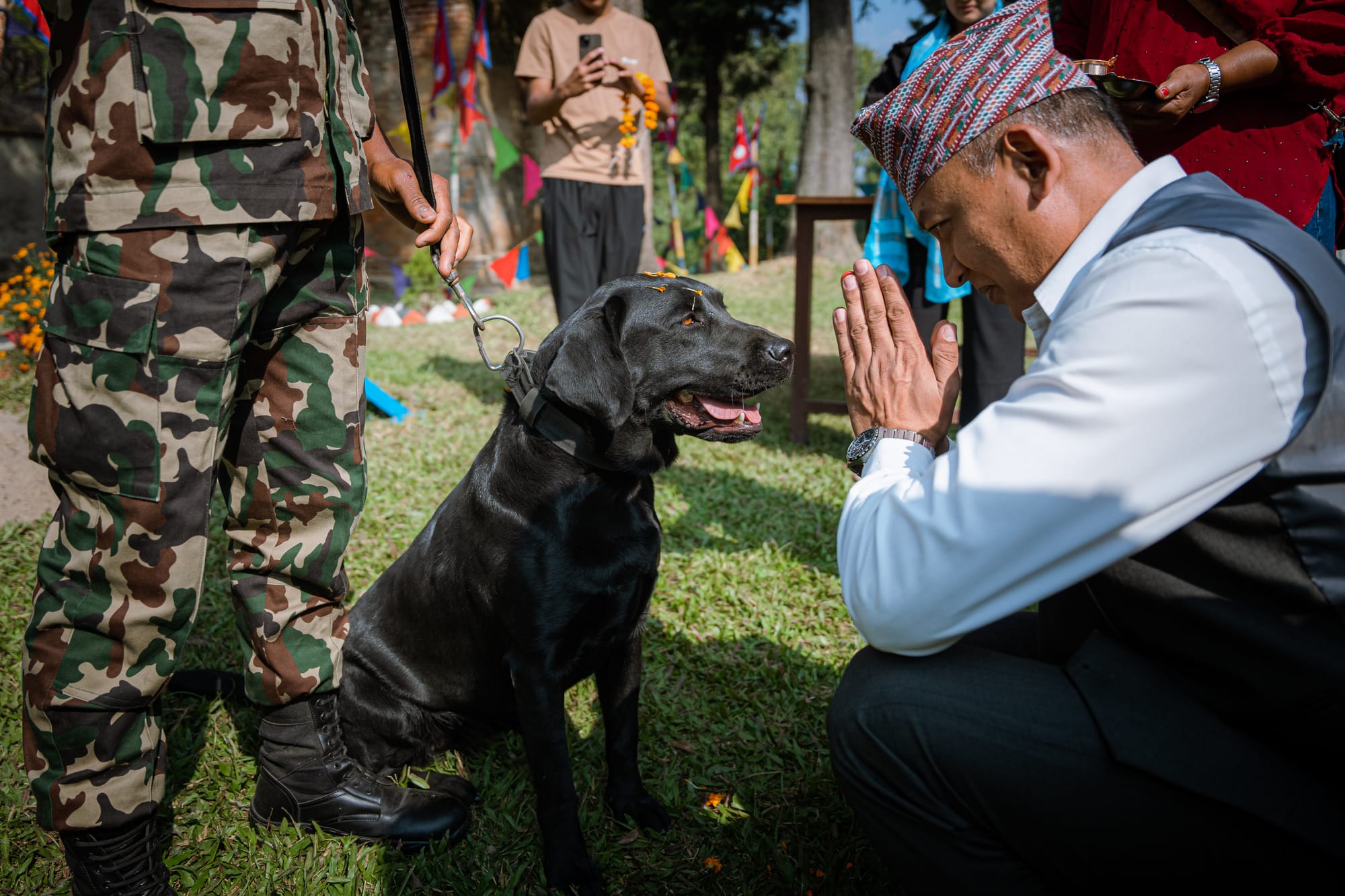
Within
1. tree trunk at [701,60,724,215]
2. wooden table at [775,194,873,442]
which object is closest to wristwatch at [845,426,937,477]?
wooden table at [775,194,873,442]

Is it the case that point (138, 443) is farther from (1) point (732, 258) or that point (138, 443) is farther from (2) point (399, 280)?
(1) point (732, 258)

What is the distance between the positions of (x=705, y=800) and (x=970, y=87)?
2.05 metres

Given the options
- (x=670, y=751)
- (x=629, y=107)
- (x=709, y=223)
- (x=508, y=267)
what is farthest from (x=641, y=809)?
(x=709, y=223)

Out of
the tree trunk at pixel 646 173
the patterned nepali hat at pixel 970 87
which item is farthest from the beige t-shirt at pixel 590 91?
the patterned nepali hat at pixel 970 87

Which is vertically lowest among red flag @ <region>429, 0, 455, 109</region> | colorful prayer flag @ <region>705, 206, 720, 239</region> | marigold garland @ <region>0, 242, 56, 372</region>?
colorful prayer flag @ <region>705, 206, 720, 239</region>

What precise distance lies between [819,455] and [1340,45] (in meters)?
3.67

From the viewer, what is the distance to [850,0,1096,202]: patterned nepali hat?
157 cm

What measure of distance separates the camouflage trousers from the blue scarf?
10.1 feet

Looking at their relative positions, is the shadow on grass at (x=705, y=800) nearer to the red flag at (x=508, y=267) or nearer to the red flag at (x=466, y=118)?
the red flag at (x=508, y=267)

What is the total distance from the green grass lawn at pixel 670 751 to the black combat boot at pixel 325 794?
5 centimetres

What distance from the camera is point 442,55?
37.4 feet

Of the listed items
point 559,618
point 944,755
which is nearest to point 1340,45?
point 944,755

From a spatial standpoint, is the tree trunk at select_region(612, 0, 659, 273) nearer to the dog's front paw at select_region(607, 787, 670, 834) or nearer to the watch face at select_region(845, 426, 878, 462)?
the dog's front paw at select_region(607, 787, 670, 834)

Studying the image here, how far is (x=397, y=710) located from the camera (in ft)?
8.02
